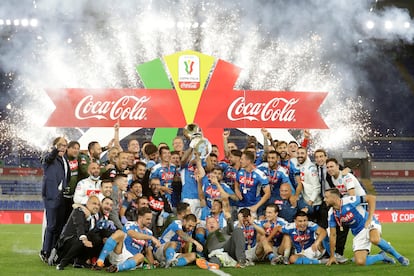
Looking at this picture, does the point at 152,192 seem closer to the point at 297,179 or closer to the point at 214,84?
the point at 297,179

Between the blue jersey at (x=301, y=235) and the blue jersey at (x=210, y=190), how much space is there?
988 mm

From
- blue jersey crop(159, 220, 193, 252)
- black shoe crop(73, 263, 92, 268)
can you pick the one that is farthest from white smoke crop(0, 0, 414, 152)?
black shoe crop(73, 263, 92, 268)

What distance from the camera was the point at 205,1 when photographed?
25.6 metres

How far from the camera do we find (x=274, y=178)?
31.0 ft

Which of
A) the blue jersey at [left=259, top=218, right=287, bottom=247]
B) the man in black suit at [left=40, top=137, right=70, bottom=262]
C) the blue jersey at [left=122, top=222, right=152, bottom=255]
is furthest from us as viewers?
the blue jersey at [left=259, top=218, right=287, bottom=247]

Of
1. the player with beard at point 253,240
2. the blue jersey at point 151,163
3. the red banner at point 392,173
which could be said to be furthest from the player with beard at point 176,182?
the red banner at point 392,173

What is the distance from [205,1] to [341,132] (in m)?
10.6

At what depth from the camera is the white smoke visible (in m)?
24.3

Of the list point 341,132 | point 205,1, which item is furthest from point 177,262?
point 341,132

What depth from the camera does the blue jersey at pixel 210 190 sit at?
9289 millimetres

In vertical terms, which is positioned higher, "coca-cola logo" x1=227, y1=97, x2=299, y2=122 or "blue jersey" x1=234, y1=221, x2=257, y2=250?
"coca-cola logo" x1=227, y1=97, x2=299, y2=122

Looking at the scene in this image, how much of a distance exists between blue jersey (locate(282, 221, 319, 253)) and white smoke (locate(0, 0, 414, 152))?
14.4 metres

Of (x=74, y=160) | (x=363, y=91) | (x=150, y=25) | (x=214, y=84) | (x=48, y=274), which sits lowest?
(x=48, y=274)

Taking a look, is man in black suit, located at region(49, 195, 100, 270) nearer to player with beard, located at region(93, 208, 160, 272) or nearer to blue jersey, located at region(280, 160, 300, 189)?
player with beard, located at region(93, 208, 160, 272)
